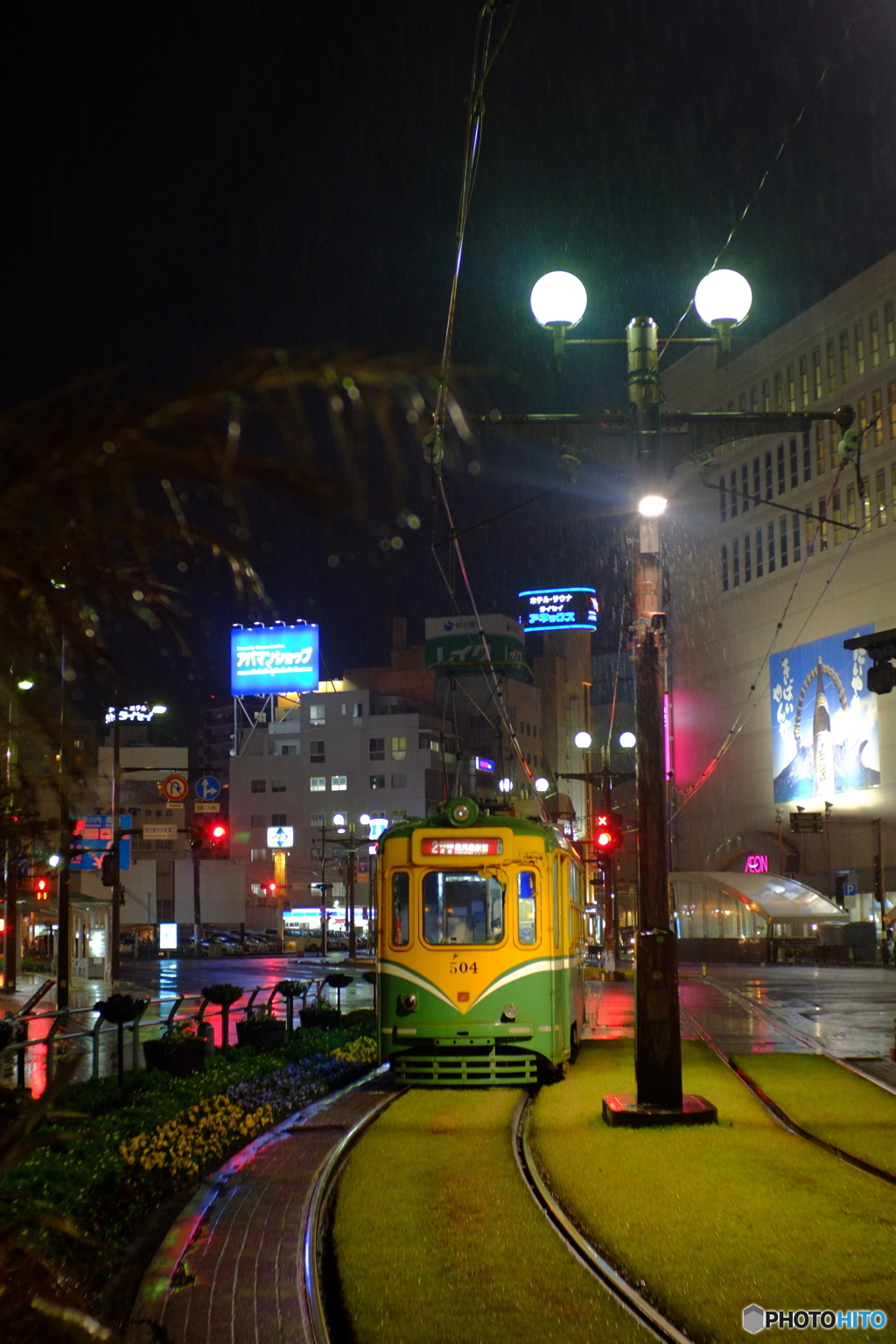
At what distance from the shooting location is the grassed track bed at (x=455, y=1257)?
227 inches

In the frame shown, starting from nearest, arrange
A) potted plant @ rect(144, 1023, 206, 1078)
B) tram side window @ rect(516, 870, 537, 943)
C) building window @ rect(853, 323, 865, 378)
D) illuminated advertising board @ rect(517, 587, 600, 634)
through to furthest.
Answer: potted plant @ rect(144, 1023, 206, 1078) → tram side window @ rect(516, 870, 537, 943) → building window @ rect(853, 323, 865, 378) → illuminated advertising board @ rect(517, 587, 600, 634)

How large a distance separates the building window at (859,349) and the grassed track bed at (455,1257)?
6377cm

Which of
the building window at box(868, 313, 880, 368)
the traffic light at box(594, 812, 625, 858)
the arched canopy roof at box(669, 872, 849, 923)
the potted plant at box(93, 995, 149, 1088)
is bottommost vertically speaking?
the arched canopy roof at box(669, 872, 849, 923)

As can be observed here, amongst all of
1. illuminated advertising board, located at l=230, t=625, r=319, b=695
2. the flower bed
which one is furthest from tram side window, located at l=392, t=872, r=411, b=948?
illuminated advertising board, located at l=230, t=625, r=319, b=695

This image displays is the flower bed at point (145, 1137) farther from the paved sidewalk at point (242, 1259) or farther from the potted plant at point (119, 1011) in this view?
the potted plant at point (119, 1011)

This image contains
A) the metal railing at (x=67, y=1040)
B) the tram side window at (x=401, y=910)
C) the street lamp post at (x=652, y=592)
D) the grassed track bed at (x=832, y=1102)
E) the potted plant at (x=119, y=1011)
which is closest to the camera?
the grassed track bed at (x=832, y=1102)

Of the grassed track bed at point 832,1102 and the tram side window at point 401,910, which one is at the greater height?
the tram side window at point 401,910

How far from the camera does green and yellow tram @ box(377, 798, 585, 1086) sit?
1398cm

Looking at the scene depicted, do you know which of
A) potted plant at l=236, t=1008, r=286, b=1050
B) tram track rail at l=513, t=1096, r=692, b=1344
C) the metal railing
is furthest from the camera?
potted plant at l=236, t=1008, r=286, b=1050

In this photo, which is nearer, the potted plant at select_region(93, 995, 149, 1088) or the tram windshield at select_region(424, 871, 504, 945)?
the potted plant at select_region(93, 995, 149, 1088)

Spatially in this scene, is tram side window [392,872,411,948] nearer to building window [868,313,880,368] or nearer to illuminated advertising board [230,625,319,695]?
building window [868,313,880,368]

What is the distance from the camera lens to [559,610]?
4875 inches

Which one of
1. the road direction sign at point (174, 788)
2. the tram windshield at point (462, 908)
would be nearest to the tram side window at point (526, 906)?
the tram windshield at point (462, 908)

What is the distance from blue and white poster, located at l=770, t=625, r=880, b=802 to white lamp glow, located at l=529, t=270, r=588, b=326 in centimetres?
5380
